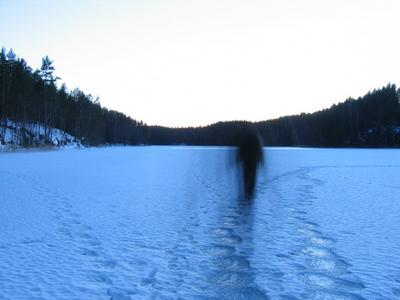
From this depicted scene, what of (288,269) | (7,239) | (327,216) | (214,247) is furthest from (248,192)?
(7,239)

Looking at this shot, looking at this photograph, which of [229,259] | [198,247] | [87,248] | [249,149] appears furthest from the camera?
[249,149]

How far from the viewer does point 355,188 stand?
13453 millimetres

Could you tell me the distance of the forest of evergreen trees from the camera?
204 feet

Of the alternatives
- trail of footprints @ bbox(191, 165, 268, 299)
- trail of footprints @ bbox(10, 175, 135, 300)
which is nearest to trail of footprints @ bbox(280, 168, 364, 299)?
trail of footprints @ bbox(191, 165, 268, 299)

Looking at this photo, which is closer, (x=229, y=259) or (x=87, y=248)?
(x=229, y=259)

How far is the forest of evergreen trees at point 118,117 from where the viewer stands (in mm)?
62094

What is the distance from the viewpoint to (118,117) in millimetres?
152000

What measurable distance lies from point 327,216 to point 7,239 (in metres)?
6.60

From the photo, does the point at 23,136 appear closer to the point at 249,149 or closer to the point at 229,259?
the point at 249,149

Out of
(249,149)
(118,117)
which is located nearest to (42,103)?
(249,149)

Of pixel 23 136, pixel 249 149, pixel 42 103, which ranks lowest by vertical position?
pixel 249 149

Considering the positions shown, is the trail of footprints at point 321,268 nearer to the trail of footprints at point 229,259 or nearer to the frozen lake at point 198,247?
the frozen lake at point 198,247

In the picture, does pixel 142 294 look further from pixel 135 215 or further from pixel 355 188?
pixel 355 188

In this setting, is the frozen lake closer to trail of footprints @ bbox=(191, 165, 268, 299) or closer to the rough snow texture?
trail of footprints @ bbox=(191, 165, 268, 299)
